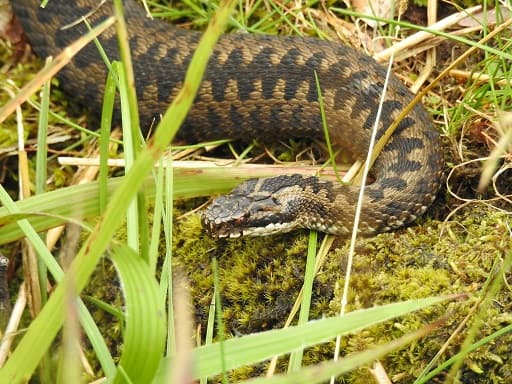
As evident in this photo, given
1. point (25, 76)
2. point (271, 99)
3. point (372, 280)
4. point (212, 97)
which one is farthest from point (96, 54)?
point (372, 280)

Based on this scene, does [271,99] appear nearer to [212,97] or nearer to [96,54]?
[212,97]

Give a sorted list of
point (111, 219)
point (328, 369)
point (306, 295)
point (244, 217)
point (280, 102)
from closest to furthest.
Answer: point (328, 369), point (111, 219), point (306, 295), point (244, 217), point (280, 102)

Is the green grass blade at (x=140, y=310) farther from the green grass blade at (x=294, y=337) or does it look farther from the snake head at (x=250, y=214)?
the snake head at (x=250, y=214)

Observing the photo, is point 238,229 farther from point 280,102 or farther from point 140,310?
point 140,310

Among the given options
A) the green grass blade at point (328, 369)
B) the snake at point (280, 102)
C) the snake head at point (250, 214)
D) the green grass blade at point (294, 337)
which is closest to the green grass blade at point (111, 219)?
the green grass blade at point (294, 337)

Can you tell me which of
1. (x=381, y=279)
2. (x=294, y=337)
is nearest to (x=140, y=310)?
(x=294, y=337)

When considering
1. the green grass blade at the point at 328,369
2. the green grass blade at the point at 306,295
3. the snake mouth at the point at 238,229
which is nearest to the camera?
the green grass blade at the point at 328,369
